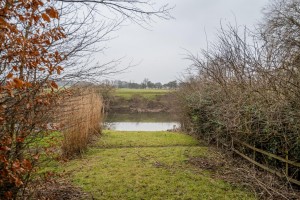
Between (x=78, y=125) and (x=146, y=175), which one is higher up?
(x=78, y=125)

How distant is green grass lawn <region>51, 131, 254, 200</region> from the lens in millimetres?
4703

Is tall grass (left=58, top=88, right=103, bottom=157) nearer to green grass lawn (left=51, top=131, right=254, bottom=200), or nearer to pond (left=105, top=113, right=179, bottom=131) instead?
green grass lawn (left=51, top=131, right=254, bottom=200)

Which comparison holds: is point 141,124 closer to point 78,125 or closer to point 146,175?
point 78,125

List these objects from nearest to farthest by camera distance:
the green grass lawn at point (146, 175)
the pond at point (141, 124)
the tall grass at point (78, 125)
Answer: the green grass lawn at point (146, 175)
the tall grass at point (78, 125)
the pond at point (141, 124)

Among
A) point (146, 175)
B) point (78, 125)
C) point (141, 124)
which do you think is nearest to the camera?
point (146, 175)

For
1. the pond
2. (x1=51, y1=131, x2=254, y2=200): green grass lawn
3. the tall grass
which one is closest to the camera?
(x1=51, y1=131, x2=254, y2=200): green grass lawn

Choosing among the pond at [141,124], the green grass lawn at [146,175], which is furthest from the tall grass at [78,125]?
the pond at [141,124]

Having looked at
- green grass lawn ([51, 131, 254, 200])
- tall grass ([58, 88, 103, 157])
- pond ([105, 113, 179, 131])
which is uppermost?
tall grass ([58, 88, 103, 157])

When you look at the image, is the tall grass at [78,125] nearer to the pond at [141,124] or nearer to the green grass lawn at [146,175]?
the green grass lawn at [146,175]

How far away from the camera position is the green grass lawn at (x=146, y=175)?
4703mm

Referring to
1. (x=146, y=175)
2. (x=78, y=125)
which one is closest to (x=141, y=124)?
(x=78, y=125)

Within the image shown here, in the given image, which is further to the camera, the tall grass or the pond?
the pond

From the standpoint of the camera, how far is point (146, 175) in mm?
5727

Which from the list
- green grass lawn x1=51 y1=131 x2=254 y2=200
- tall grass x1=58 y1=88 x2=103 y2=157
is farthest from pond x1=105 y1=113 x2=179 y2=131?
green grass lawn x1=51 y1=131 x2=254 y2=200
